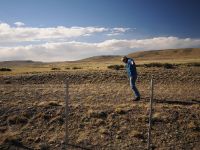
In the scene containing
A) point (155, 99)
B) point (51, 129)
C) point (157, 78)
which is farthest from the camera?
point (157, 78)

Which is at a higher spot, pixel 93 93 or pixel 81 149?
pixel 93 93

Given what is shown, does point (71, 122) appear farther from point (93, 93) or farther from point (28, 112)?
point (93, 93)

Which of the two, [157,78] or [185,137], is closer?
[185,137]

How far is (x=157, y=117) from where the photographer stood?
43.5 ft

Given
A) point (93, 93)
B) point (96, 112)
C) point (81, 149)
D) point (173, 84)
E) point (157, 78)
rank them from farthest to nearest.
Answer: point (157, 78)
point (173, 84)
point (93, 93)
point (96, 112)
point (81, 149)

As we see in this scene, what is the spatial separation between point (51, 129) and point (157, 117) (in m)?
4.37

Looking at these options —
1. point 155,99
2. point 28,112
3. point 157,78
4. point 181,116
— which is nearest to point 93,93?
point 155,99

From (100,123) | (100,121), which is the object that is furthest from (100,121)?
(100,123)

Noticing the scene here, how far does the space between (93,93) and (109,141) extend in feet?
21.8

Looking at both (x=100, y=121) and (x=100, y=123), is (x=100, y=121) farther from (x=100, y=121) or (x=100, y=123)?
(x=100, y=123)

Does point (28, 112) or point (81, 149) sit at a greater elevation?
point (28, 112)

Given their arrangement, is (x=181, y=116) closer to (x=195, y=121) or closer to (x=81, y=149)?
(x=195, y=121)

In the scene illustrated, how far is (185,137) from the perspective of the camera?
12.2 m

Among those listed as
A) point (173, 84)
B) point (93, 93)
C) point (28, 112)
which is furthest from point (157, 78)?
point (28, 112)
